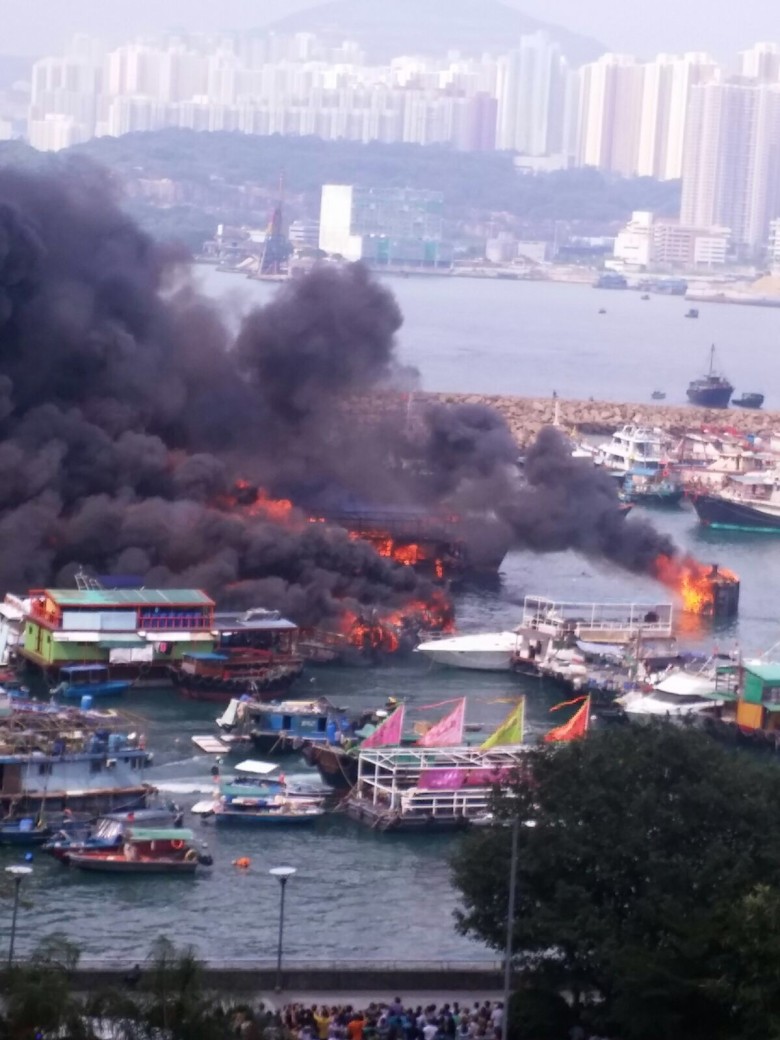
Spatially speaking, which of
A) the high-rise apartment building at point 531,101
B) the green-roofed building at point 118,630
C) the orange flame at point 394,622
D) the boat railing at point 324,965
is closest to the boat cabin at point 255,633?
the green-roofed building at point 118,630

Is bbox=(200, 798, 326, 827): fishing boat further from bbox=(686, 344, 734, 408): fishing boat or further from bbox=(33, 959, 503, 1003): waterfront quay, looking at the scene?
bbox=(686, 344, 734, 408): fishing boat

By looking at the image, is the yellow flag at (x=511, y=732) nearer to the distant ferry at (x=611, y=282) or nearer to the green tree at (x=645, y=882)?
the green tree at (x=645, y=882)

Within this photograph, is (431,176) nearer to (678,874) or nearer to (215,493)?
(215,493)

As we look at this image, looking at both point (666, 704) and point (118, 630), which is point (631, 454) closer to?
point (118, 630)

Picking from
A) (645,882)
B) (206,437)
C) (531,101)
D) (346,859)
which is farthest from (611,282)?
(645,882)

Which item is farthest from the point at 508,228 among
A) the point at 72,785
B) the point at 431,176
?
the point at 72,785

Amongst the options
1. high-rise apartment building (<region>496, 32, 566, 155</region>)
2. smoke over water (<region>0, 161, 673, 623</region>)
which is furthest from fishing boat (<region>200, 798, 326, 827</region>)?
high-rise apartment building (<region>496, 32, 566, 155</region>)

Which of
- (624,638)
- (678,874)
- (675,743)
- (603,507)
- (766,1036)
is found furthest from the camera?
(603,507)
